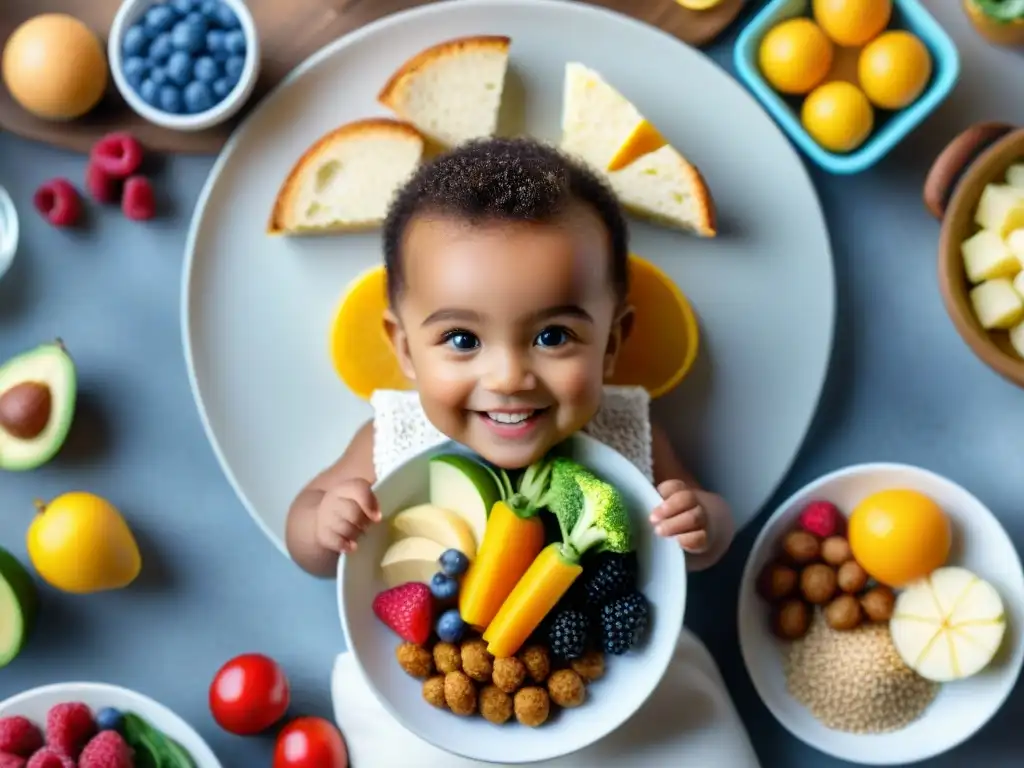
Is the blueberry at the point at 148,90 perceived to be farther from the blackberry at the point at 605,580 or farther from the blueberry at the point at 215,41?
the blackberry at the point at 605,580

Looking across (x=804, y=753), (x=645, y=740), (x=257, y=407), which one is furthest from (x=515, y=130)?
(x=804, y=753)

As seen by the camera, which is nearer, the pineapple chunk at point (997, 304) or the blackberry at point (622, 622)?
the blackberry at point (622, 622)

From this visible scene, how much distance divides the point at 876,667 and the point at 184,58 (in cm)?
105

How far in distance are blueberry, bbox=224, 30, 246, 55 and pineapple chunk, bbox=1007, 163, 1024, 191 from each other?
907mm

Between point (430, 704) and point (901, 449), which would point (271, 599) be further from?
point (901, 449)

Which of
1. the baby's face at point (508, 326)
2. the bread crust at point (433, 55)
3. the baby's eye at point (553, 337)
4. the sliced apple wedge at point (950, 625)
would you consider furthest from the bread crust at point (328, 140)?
the sliced apple wedge at point (950, 625)

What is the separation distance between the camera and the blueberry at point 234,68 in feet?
3.96

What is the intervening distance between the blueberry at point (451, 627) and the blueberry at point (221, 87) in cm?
65

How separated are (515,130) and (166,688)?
32.0 inches

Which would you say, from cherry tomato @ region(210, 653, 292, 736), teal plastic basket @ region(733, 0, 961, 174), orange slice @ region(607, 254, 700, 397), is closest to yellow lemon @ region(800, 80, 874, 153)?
teal plastic basket @ region(733, 0, 961, 174)

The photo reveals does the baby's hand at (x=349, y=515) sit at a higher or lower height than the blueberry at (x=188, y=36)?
lower

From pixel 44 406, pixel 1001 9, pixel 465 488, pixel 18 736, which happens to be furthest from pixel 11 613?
pixel 1001 9

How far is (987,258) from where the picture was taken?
47.4 inches

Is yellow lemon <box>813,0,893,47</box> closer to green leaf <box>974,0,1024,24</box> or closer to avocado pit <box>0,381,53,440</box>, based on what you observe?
green leaf <box>974,0,1024,24</box>
